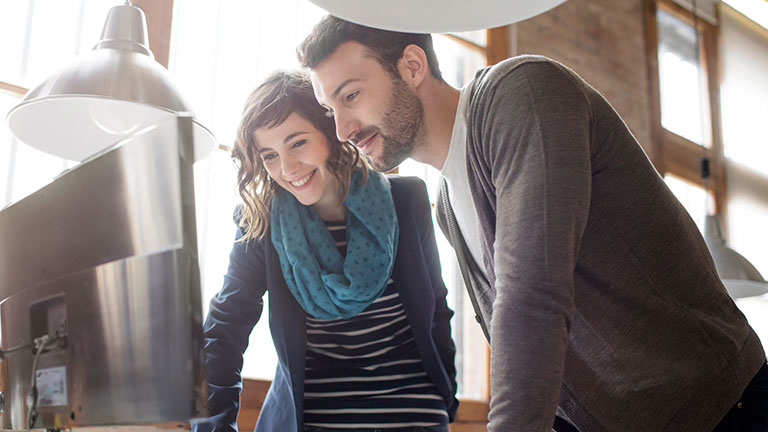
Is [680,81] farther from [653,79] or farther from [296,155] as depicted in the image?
[296,155]

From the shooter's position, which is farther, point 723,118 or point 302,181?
point 723,118

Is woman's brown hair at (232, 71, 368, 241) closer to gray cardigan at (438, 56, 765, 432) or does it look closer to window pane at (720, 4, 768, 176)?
gray cardigan at (438, 56, 765, 432)

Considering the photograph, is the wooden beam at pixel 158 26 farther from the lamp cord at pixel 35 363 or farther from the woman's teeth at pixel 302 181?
the lamp cord at pixel 35 363

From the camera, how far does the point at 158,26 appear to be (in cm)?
270

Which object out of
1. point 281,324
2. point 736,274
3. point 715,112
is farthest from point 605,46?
point 281,324

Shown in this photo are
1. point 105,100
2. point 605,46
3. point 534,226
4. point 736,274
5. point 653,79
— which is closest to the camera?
point 534,226

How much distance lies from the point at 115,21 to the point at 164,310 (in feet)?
3.99

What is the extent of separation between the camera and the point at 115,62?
1.55 m

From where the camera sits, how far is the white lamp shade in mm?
871

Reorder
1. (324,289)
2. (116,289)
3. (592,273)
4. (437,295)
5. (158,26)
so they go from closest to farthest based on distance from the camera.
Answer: (116,289)
(592,273)
(324,289)
(437,295)
(158,26)

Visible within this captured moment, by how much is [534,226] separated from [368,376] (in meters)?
0.90

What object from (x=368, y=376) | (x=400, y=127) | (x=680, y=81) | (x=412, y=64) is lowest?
(x=368, y=376)

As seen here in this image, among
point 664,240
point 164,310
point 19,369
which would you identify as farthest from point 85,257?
point 664,240

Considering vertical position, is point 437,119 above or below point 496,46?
below
